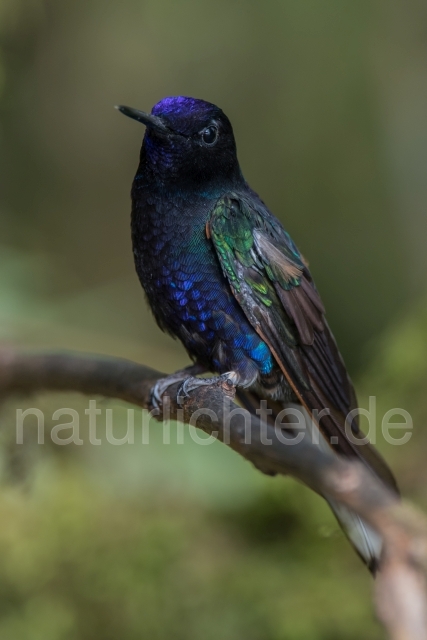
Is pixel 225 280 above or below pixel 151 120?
below

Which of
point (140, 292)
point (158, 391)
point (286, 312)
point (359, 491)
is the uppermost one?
point (359, 491)

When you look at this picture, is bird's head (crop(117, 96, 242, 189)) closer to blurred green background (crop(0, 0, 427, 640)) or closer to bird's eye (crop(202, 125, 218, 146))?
bird's eye (crop(202, 125, 218, 146))

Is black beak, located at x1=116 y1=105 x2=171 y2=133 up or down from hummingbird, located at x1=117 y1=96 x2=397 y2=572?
up

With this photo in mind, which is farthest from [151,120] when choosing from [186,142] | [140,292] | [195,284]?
[140,292]

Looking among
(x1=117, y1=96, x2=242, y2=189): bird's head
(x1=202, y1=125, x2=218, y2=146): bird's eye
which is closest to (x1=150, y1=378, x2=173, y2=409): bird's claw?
(x1=117, y1=96, x2=242, y2=189): bird's head

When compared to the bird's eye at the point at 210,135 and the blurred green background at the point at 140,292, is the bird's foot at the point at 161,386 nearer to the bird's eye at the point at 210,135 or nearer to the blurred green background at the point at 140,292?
the blurred green background at the point at 140,292

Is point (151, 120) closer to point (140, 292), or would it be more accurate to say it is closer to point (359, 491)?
point (359, 491)

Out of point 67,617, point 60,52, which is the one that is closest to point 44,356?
point 67,617
